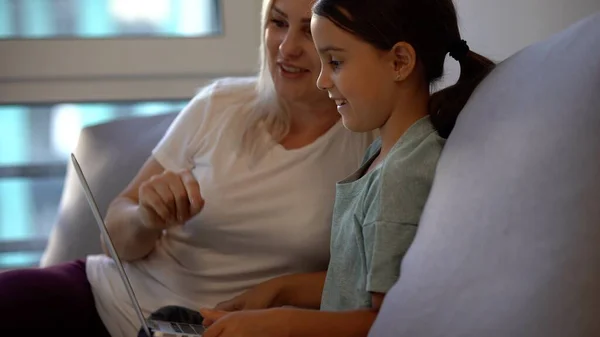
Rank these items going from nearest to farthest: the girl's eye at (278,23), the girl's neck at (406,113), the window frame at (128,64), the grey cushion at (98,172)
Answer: the girl's neck at (406,113) → the girl's eye at (278,23) → the grey cushion at (98,172) → the window frame at (128,64)

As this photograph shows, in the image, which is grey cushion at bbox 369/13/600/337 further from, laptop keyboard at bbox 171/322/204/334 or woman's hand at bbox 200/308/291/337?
laptop keyboard at bbox 171/322/204/334

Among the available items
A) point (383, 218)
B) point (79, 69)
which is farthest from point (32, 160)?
point (383, 218)

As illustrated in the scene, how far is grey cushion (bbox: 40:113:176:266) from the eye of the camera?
1.52 meters

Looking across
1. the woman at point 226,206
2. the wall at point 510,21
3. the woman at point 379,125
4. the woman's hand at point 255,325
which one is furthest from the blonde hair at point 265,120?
the woman's hand at point 255,325

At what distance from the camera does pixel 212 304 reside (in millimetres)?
1288

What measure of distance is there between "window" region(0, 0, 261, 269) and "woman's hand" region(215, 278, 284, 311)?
34.1 inches

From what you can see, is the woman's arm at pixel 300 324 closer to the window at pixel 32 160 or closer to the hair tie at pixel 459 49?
the hair tie at pixel 459 49

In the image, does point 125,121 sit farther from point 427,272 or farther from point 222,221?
point 427,272

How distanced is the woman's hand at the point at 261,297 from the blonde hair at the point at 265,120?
8.3 inches

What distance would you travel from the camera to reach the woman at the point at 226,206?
1206 millimetres

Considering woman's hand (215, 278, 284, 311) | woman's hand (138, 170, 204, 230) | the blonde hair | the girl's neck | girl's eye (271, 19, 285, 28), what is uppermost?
girl's eye (271, 19, 285, 28)

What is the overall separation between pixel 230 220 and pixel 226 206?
0.8 inches

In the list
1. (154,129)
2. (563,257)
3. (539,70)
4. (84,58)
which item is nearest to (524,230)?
(563,257)

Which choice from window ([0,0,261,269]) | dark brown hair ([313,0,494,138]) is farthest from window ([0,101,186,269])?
dark brown hair ([313,0,494,138])
